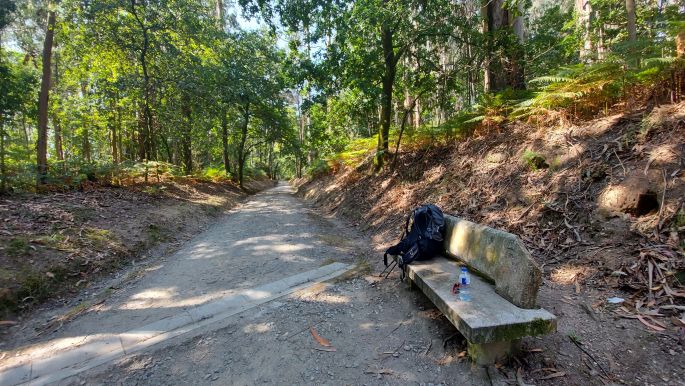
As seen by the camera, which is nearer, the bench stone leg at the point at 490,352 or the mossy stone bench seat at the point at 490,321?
the mossy stone bench seat at the point at 490,321

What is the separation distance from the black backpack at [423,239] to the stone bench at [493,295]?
0.49 meters

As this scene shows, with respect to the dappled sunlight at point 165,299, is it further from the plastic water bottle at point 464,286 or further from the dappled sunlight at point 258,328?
the plastic water bottle at point 464,286

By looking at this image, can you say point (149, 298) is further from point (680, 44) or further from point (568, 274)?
point (680, 44)

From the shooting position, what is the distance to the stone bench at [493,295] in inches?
97.9

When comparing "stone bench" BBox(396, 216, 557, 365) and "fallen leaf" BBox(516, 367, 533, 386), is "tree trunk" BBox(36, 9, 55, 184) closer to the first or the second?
"stone bench" BBox(396, 216, 557, 365)

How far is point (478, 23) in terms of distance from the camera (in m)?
8.80

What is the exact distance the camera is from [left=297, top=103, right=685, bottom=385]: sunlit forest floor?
2576 millimetres

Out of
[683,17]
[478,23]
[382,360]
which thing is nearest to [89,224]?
[382,360]

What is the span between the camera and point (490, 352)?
2.63m

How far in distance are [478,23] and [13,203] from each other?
39.2ft

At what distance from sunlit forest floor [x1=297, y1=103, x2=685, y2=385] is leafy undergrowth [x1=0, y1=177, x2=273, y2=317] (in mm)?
5170

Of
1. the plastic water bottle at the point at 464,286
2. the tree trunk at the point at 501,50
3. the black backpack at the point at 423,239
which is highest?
the tree trunk at the point at 501,50

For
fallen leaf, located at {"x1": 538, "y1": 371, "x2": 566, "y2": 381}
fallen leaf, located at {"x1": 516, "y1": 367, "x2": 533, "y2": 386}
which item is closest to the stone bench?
fallen leaf, located at {"x1": 516, "y1": 367, "x2": 533, "y2": 386}

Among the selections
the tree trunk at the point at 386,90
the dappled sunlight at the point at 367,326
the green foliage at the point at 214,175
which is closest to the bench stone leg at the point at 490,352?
the dappled sunlight at the point at 367,326
